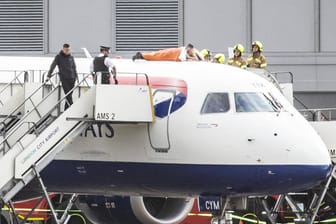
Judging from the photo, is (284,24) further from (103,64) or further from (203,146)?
(203,146)

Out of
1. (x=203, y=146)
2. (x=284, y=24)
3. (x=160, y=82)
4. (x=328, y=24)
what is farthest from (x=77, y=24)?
(x=203, y=146)

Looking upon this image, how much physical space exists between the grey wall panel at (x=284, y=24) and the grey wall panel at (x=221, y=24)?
44 centimetres

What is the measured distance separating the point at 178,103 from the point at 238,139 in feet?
4.20

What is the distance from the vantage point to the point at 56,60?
22.3 meters

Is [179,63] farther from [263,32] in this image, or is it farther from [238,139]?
[263,32]

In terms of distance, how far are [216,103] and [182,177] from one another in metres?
1.49

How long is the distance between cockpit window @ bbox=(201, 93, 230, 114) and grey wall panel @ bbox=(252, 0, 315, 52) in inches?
707

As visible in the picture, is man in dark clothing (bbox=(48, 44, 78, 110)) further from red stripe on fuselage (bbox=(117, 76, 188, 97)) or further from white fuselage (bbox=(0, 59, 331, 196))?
red stripe on fuselage (bbox=(117, 76, 188, 97))

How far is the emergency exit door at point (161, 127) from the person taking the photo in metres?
21.1

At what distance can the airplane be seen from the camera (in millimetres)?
20875

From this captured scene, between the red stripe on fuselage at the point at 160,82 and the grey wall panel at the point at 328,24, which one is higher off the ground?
the grey wall panel at the point at 328,24

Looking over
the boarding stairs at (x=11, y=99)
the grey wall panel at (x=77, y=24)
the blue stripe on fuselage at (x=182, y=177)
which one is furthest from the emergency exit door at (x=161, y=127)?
the grey wall panel at (x=77, y=24)

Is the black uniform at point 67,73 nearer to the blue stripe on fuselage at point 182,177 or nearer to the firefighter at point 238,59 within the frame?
the blue stripe on fuselage at point 182,177

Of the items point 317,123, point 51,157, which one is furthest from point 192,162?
point 317,123
